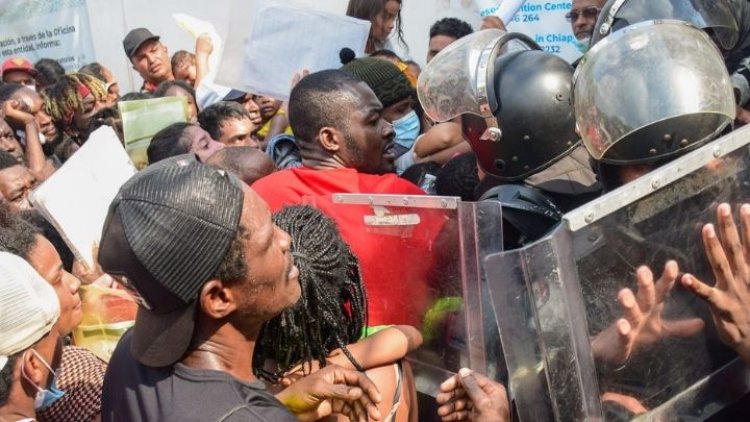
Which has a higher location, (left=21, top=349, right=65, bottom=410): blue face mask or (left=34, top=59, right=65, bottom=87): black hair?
(left=21, top=349, right=65, bottom=410): blue face mask

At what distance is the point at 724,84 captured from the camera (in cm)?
225

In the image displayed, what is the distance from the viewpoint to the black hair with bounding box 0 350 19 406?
244 cm

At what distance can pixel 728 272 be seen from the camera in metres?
1.96

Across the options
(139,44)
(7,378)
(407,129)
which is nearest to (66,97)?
(139,44)

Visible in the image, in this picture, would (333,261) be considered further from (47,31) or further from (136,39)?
(47,31)

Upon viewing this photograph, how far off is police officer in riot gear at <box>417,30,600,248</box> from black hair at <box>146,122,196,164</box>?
2248mm

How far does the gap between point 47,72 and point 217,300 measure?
7.89 meters

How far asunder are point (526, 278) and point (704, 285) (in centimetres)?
47

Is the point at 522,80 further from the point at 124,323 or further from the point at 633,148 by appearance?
the point at 124,323

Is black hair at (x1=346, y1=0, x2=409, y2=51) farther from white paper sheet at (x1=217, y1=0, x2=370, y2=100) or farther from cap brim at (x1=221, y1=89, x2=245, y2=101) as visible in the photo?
white paper sheet at (x1=217, y1=0, x2=370, y2=100)

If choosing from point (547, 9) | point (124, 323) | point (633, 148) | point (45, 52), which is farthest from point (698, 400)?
point (45, 52)

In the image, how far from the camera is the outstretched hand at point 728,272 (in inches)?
77.1

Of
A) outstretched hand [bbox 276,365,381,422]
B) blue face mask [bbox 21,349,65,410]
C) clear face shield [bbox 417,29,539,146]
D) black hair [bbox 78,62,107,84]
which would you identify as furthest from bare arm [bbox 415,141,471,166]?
black hair [bbox 78,62,107,84]

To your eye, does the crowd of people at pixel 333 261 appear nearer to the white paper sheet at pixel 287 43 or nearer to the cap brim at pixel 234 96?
the white paper sheet at pixel 287 43
